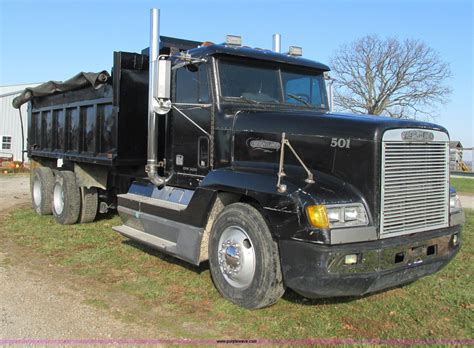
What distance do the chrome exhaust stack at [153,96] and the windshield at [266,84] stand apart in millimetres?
825

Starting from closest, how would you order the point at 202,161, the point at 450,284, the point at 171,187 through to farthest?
the point at 450,284 → the point at 202,161 → the point at 171,187

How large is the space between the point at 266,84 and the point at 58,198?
222 inches

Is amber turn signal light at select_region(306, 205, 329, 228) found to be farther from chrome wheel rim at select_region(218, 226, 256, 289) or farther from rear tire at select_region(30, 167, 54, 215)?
rear tire at select_region(30, 167, 54, 215)

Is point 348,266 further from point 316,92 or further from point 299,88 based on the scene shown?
point 316,92

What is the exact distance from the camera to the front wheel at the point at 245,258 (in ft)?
14.3

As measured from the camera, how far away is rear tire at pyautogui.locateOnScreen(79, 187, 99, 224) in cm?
904

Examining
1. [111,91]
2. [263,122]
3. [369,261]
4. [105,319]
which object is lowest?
[105,319]

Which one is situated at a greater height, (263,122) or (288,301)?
(263,122)

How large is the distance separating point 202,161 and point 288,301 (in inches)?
76.0

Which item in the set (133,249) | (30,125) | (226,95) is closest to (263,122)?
(226,95)

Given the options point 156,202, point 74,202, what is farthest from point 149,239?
point 74,202

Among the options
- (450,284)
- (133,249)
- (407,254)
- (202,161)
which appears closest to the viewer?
(407,254)

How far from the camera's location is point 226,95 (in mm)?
5484

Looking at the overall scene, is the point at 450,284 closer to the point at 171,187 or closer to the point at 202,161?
the point at 202,161
